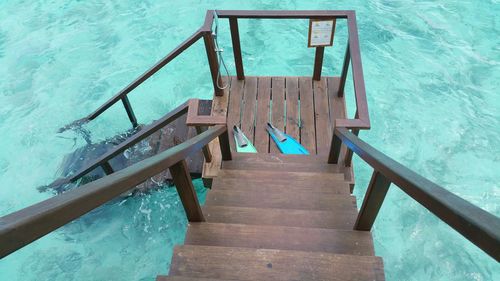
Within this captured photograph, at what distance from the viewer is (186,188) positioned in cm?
186

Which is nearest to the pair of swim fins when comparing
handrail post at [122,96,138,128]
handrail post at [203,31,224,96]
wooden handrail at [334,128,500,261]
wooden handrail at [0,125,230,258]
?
handrail post at [203,31,224,96]

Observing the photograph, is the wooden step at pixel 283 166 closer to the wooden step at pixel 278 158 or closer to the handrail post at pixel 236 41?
the wooden step at pixel 278 158

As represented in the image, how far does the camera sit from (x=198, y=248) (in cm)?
191

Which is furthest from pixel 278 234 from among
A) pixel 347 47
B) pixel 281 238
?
pixel 347 47

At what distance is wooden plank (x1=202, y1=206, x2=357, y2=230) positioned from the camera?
2.37m

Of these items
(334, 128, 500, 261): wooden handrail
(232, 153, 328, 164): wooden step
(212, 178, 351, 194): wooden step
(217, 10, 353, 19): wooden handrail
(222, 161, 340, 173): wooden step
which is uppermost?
(334, 128, 500, 261): wooden handrail

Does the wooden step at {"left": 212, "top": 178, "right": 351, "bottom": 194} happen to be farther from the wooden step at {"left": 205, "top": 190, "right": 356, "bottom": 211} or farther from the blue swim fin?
the blue swim fin

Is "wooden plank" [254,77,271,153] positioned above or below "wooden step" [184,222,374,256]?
below

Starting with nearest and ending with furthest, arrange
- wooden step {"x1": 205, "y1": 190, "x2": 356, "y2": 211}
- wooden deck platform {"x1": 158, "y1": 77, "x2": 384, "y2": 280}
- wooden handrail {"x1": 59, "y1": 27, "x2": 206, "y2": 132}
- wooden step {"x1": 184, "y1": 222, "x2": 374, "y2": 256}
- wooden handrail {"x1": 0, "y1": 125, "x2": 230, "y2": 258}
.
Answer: wooden handrail {"x1": 0, "y1": 125, "x2": 230, "y2": 258}
wooden deck platform {"x1": 158, "y1": 77, "x2": 384, "y2": 280}
wooden step {"x1": 184, "y1": 222, "x2": 374, "y2": 256}
wooden step {"x1": 205, "y1": 190, "x2": 356, "y2": 211}
wooden handrail {"x1": 59, "y1": 27, "x2": 206, "y2": 132}

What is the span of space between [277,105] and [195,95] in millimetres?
2486

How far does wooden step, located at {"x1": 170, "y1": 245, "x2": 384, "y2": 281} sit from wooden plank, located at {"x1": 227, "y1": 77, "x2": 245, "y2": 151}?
2159 millimetres

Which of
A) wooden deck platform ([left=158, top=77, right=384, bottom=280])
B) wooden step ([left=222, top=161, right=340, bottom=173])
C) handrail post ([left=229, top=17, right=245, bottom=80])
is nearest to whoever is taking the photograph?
wooden deck platform ([left=158, top=77, right=384, bottom=280])

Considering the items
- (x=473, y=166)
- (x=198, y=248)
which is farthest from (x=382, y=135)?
(x=198, y=248)

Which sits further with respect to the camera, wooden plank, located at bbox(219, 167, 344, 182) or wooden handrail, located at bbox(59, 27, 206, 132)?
wooden handrail, located at bbox(59, 27, 206, 132)
